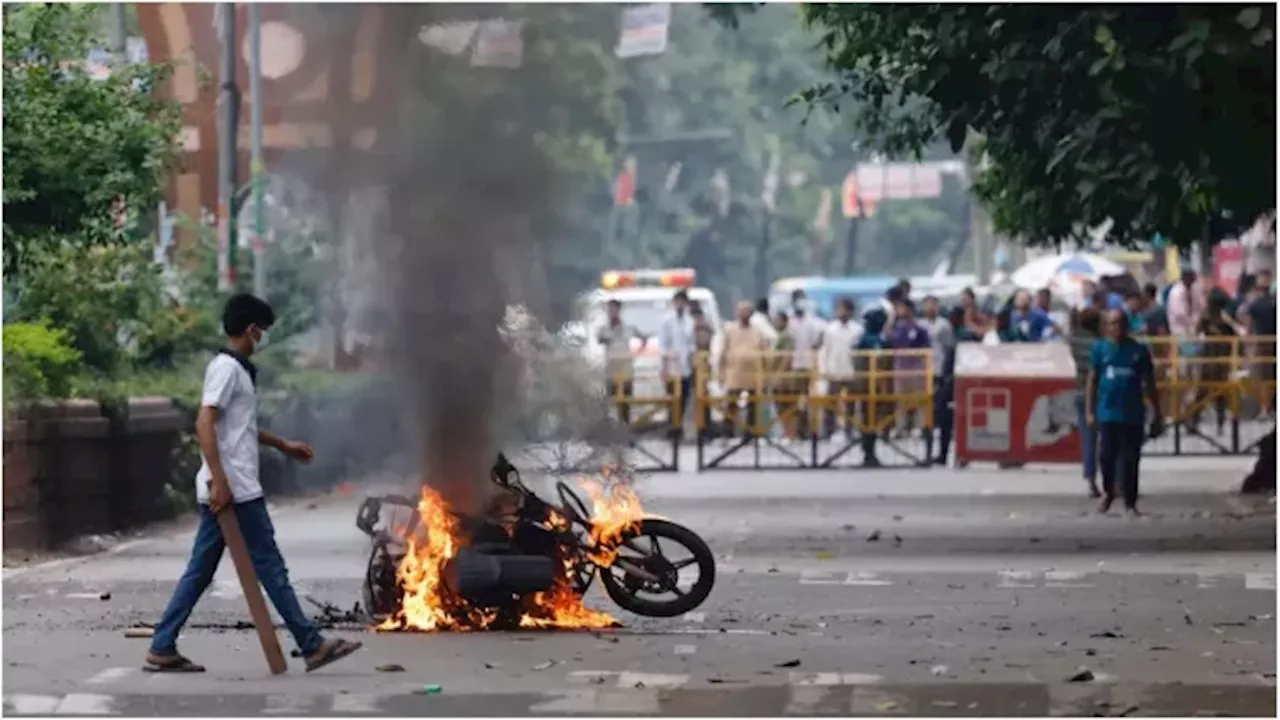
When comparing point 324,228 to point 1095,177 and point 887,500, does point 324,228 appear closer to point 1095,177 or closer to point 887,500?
point 1095,177

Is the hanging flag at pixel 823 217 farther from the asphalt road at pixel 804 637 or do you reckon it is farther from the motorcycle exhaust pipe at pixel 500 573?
the motorcycle exhaust pipe at pixel 500 573

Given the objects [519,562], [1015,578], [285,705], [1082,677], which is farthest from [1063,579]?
[285,705]

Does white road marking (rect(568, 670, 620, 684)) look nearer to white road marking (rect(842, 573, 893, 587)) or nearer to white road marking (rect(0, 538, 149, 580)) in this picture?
white road marking (rect(842, 573, 893, 587))

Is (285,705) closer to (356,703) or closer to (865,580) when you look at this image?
(356,703)

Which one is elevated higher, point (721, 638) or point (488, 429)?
point (488, 429)

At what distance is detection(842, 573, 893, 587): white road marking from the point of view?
15.7 metres

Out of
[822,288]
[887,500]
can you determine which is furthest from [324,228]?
[822,288]

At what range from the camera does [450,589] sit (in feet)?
41.5

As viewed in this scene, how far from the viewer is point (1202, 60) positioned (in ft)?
51.4

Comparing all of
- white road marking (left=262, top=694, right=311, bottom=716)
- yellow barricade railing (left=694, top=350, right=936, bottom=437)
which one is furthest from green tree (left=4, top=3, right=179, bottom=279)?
yellow barricade railing (left=694, top=350, right=936, bottom=437)

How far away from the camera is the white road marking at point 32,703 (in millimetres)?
10156

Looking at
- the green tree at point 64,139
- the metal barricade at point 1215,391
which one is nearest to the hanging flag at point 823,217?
the metal barricade at point 1215,391

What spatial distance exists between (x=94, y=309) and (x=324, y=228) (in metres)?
7.80

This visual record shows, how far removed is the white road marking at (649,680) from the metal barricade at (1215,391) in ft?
56.1
